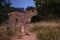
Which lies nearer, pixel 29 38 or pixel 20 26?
pixel 29 38

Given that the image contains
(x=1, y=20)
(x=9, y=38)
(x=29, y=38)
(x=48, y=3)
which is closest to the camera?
(x=9, y=38)

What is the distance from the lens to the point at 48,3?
11.7 meters

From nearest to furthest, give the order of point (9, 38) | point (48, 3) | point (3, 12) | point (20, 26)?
point (9, 38), point (20, 26), point (3, 12), point (48, 3)

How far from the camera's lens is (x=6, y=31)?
6.91 meters

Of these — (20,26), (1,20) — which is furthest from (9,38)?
(1,20)

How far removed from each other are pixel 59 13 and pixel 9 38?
5.54m

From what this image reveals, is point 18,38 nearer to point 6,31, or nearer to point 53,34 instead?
point 6,31

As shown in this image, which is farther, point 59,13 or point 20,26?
point 59,13

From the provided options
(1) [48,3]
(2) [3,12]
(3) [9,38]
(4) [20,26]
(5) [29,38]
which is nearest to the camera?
(3) [9,38]

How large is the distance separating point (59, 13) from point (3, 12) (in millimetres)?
3064

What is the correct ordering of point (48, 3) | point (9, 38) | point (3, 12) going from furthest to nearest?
point (48, 3) < point (3, 12) < point (9, 38)

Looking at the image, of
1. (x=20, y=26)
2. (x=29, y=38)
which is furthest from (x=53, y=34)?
(x=20, y=26)

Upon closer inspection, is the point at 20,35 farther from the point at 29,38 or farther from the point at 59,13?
the point at 59,13

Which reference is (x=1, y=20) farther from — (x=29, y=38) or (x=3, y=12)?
(x=29, y=38)
